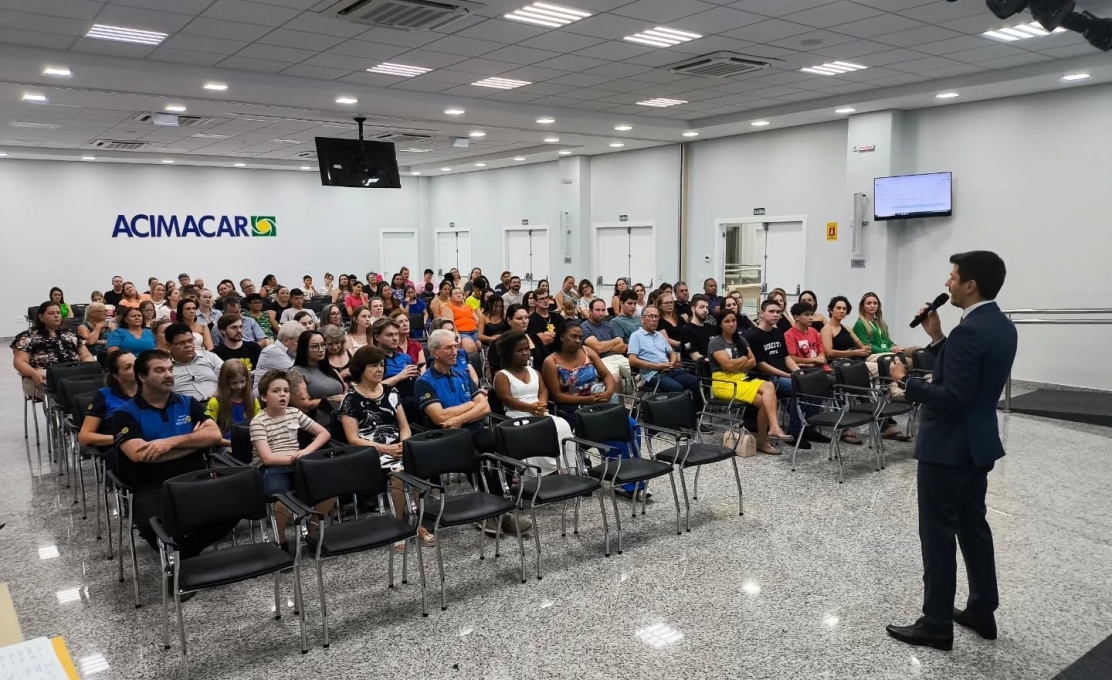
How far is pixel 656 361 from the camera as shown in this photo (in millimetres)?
7457

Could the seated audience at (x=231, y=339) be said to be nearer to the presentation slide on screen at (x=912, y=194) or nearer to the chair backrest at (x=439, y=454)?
the chair backrest at (x=439, y=454)

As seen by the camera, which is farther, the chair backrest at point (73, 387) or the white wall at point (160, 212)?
the white wall at point (160, 212)

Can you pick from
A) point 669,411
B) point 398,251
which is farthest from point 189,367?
point 398,251

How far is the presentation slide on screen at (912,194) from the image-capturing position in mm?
10383

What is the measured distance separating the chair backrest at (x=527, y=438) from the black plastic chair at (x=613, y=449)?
7.0 inches

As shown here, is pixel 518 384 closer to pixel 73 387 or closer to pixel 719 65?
pixel 73 387

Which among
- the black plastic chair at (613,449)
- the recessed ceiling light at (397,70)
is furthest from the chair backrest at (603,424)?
the recessed ceiling light at (397,70)

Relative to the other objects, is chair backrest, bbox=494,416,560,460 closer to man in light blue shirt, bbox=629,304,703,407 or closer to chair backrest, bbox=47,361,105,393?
man in light blue shirt, bbox=629,304,703,407

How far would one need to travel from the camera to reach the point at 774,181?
12.7 meters

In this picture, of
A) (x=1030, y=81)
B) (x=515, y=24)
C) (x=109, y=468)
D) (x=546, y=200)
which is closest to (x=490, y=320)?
(x=515, y=24)

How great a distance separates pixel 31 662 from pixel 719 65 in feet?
26.7

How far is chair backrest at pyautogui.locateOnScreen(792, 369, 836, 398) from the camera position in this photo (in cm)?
666

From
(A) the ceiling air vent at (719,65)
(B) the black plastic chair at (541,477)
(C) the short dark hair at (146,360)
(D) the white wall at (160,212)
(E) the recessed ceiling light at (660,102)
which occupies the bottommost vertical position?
(B) the black plastic chair at (541,477)

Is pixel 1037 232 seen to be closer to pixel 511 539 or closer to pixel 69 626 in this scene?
pixel 511 539
